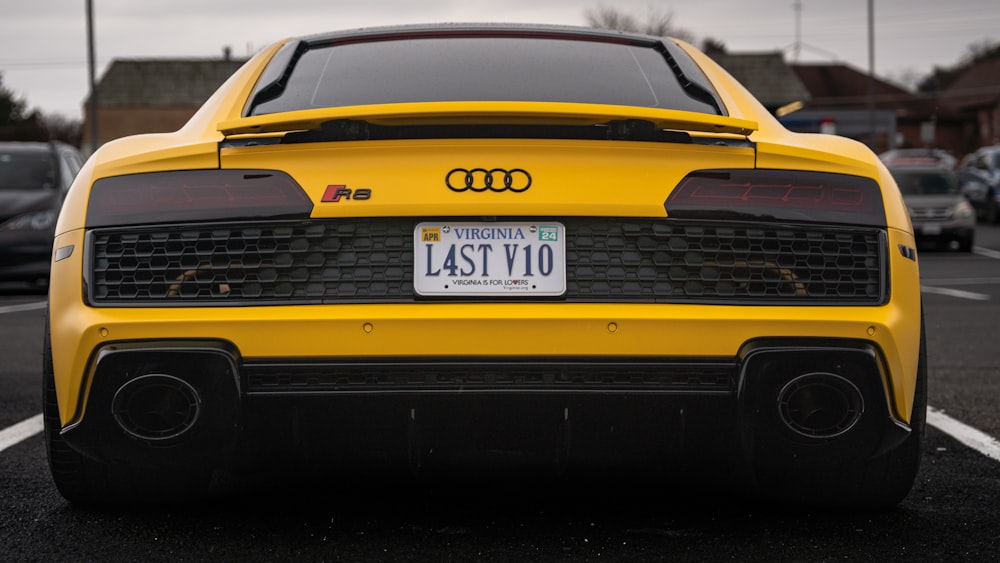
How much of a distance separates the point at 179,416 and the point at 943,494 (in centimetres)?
220

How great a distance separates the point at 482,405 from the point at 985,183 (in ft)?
98.8

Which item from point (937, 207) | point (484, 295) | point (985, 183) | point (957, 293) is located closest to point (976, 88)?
point (985, 183)

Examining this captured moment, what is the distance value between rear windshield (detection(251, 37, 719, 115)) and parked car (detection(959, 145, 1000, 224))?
1080 inches

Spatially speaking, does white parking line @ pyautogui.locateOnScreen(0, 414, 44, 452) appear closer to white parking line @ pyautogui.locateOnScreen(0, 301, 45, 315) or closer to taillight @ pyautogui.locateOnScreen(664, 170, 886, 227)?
taillight @ pyautogui.locateOnScreen(664, 170, 886, 227)

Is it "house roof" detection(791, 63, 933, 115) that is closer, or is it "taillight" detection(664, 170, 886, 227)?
"taillight" detection(664, 170, 886, 227)

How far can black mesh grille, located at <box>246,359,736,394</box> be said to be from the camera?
10.4 feet

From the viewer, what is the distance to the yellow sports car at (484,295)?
3182mm

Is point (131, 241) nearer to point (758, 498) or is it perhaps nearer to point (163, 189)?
point (163, 189)

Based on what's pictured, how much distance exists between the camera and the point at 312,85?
3818mm

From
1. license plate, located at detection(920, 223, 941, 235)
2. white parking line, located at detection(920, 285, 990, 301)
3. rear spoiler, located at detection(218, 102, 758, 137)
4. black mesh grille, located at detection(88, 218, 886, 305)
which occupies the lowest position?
white parking line, located at detection(920, 285, 990, 301)

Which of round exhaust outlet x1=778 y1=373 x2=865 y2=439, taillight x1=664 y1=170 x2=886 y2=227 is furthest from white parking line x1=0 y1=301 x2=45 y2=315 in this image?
round exhaust outlet x1=778 y1=373 x2=865 y2=439

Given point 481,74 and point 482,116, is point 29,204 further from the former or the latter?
point 482,116

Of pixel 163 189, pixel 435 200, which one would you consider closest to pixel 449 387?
pixel 435 200

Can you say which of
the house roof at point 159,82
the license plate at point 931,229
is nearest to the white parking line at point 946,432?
the license plate at point 931,229
